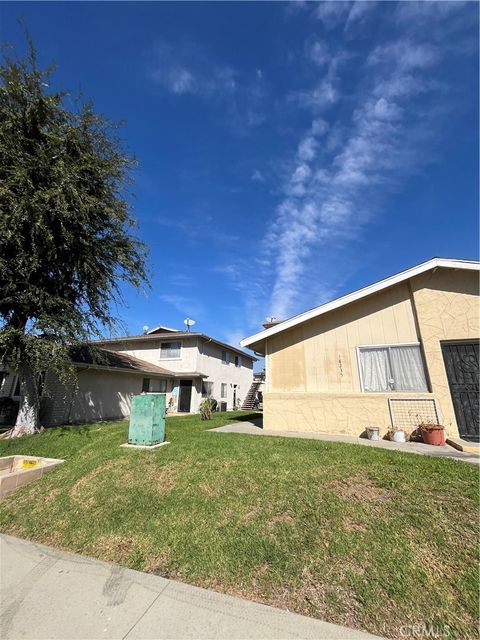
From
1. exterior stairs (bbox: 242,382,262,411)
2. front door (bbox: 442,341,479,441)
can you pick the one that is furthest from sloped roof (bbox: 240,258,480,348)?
exterior stairs (bbox: 242,382,262,411)

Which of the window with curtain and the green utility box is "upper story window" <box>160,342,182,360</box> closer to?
the green utility box

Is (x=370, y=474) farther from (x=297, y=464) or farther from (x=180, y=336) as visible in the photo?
(x=180, y=336)

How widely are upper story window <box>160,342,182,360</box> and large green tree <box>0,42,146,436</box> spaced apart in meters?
10.4

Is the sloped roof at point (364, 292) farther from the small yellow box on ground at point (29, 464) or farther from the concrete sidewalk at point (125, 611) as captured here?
the concrete sidewalk at point (125, 611)

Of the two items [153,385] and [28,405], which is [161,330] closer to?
[153,385]

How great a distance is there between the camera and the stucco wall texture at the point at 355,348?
28.1ft

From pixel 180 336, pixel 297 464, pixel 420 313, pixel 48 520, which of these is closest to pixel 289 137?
pixel 420 313

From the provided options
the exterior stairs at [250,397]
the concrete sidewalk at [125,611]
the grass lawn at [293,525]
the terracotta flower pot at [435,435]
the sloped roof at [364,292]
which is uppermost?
the sloped roof at [364,292]

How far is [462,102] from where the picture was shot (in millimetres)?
8039

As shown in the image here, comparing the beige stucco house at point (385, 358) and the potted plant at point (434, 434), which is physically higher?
the beige stucco house at point (385, 358)

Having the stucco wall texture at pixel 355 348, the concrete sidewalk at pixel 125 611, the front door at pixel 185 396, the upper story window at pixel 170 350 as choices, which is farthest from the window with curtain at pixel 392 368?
the upper story window at pixel 170 350

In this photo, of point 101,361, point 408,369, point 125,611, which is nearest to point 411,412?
point 408,369

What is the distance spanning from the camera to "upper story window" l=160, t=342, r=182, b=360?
885 inches

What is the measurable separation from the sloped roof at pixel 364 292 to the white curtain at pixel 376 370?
1.86 meters
